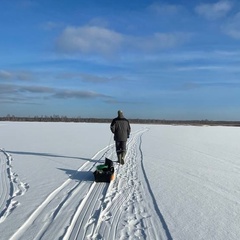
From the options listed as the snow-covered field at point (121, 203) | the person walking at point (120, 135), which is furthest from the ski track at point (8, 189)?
the person walking at point (120, 135)

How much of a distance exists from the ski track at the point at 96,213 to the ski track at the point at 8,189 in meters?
0.03

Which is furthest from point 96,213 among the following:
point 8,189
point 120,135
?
point 120,135

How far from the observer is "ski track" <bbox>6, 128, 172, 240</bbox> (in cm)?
438

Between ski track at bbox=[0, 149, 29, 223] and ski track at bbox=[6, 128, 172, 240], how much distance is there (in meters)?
0.03

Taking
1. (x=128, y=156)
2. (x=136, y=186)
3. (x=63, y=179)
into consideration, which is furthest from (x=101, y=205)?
(x=128, y=156)

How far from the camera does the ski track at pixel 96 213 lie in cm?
438

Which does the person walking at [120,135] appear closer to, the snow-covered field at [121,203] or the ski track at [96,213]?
the snow-covered field at [121,203]

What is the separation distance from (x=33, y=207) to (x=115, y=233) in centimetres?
187

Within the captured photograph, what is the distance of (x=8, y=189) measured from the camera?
269 inches

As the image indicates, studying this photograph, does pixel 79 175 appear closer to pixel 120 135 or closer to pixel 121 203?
pixel 120 135

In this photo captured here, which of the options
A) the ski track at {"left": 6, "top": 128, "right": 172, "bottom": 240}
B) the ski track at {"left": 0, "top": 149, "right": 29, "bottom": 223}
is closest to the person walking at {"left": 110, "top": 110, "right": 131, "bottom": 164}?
the ski track at {"left": 6, "top": 128, "right": 172, "bottom": 240}

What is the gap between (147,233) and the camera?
4.45m

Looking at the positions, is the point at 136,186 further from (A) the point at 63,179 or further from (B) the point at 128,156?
(B) the point at 128,156

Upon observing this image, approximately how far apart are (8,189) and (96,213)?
266 cm
